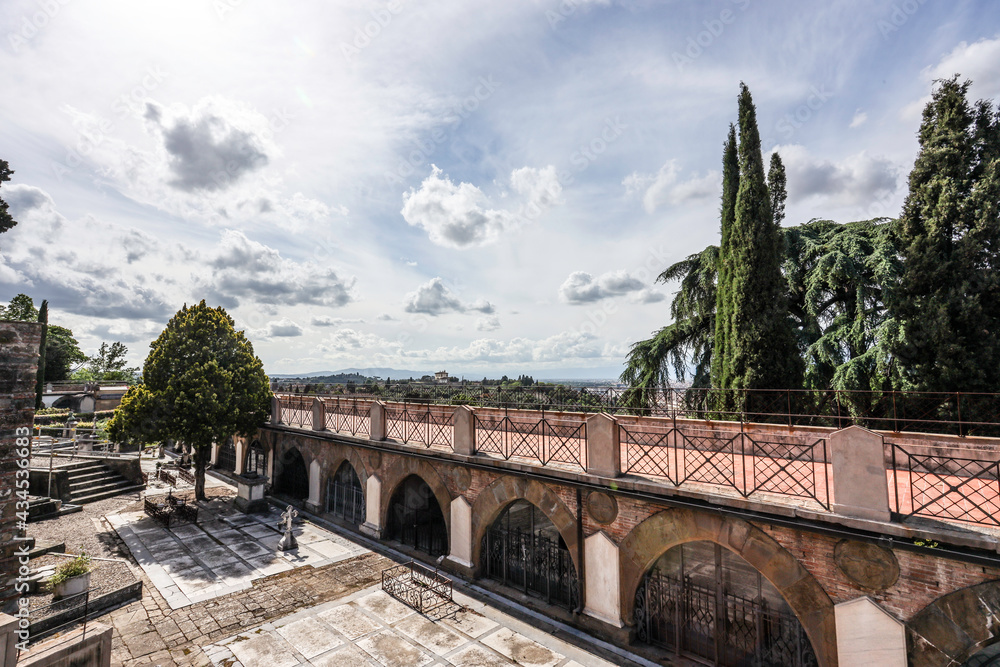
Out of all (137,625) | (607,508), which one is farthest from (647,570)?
(137,625)

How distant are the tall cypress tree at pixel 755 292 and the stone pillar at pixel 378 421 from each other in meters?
12.0

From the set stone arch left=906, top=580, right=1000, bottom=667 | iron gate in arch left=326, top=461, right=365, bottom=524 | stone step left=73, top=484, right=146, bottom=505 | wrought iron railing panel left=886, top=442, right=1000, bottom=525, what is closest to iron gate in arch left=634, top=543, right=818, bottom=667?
stone arch left=906, top=580, right=1000, bottom=667

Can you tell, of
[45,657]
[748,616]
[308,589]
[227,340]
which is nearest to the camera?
[45,657]

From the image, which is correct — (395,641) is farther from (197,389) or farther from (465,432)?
(197,389)

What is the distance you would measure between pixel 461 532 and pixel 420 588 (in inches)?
67.1

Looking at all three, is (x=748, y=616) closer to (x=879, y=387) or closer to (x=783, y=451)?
(x=783, y=451)

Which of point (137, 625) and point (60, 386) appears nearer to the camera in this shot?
point (137, 625)

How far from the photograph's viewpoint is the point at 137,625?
34.6 ft

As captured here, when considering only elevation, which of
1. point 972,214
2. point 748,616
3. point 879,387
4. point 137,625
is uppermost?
point 972,214

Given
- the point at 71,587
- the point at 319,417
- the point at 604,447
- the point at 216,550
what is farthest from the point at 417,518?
the point at 71,587

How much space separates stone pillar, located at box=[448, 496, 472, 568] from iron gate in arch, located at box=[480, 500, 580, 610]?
443 millimetres

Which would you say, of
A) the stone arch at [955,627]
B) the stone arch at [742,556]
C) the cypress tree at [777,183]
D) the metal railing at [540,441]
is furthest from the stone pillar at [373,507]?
the cypress tree at [777,183]

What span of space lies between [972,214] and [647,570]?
511 inches

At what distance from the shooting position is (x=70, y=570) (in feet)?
35.8
